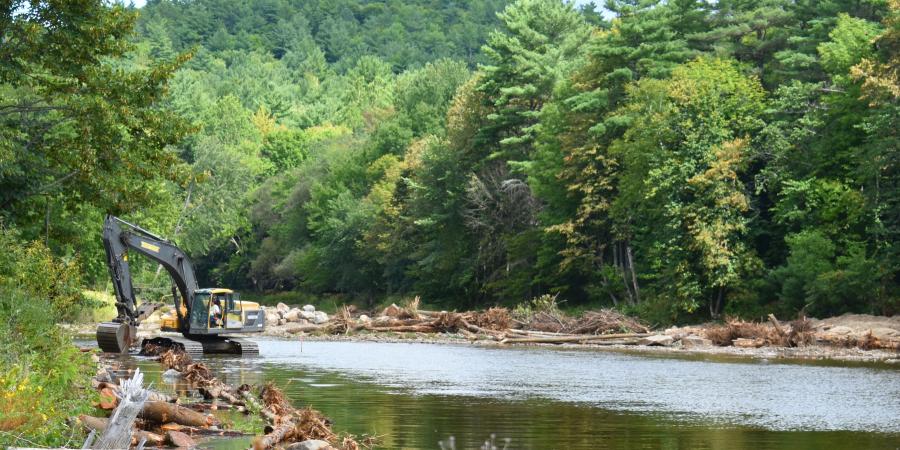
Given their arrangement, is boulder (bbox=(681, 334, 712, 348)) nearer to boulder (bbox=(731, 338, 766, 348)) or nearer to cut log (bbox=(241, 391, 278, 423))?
boulder (bbox=(731, 338, 766, 348))

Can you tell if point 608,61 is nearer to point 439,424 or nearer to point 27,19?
point 27,19

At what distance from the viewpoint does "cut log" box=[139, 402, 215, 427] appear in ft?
60.1

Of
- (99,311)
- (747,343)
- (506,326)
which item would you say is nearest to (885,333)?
(747,343)

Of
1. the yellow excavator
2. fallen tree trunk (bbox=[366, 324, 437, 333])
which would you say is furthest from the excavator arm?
fallen tree trunk (bbox=[366, 324, 437, 333])

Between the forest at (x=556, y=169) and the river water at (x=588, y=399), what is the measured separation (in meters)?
6.51

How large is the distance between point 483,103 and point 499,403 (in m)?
57.2

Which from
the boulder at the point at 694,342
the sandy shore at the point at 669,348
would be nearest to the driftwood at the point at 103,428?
the sandy shore at the point at 669,348

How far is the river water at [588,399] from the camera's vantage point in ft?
66.3

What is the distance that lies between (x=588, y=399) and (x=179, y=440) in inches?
477

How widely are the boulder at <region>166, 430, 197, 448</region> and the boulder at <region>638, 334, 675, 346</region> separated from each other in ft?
117

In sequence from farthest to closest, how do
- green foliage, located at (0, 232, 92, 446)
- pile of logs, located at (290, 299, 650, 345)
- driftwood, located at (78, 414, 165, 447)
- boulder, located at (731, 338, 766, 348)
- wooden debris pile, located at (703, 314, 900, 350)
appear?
pile of logs, located at (290, 299, 650, 345), boulder, located at (731, 338, 766, 348), wooden debris pile, located at (703, 314, 900, 350), driftwood, located at (78, 414, 165, 447), green foliage, located at (0, 232, 92, 446)

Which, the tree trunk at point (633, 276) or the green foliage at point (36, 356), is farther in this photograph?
the tree trunk at point (633, 276)

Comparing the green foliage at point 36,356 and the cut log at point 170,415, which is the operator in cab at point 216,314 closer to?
the green foliage at point 36,356

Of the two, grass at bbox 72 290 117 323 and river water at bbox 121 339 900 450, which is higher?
grass at bbox 72 290 117 323
